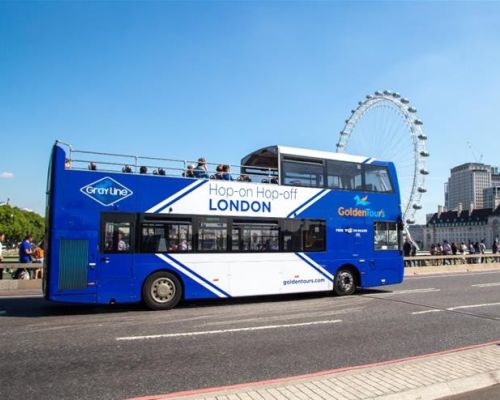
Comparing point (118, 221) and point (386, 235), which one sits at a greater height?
point (118, 221)

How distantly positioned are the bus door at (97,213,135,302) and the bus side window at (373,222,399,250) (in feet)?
26.5

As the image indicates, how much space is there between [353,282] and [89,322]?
8435 mm

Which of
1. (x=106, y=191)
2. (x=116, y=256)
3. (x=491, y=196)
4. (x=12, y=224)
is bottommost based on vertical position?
(x=116, y=256)

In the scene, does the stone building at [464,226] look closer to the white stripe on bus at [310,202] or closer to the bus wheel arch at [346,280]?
the bus wheel arch at [346,280]

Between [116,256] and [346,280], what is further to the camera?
[346,280]

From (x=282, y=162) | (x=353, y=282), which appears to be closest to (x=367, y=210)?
(x=353, y=282)

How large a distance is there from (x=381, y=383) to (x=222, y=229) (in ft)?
25.3

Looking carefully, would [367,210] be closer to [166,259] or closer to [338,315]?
[338,315]

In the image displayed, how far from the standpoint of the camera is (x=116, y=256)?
37.0ft

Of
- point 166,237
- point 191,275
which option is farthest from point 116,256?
point 191,275

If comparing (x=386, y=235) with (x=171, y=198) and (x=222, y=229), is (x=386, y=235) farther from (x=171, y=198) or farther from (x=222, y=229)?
(x=171, y=198)

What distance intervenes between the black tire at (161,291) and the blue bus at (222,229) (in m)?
0.03

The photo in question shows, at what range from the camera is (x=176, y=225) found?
12.0 m

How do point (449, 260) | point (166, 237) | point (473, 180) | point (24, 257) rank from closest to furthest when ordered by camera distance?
1. point (166, 237)
2. point (24, 257)
3. point (449, 260)
4. point (473, 180)
